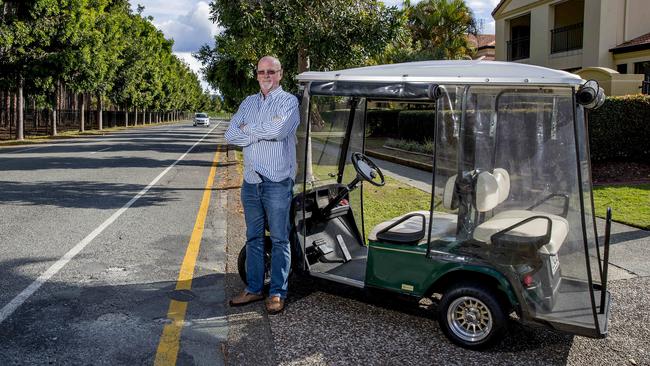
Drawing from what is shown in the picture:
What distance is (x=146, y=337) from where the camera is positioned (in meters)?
4.16

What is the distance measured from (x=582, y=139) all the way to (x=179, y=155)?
1832 cm

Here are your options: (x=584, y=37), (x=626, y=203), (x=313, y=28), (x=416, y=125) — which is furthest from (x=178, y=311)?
(x=584, y=37)

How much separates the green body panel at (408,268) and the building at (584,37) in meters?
12.7

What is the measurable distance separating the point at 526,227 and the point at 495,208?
0.27 meters

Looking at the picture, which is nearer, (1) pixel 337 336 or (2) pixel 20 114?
(1) pixel 337 336

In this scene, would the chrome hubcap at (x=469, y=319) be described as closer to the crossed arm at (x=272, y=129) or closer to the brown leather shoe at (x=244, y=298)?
the brown leather shoe at (x=244, y=298)

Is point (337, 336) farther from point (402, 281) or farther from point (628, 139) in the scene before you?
point (628, 139)

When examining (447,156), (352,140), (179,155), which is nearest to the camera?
(447,156)

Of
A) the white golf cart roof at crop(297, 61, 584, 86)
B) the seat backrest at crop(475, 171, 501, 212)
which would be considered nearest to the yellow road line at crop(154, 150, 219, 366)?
the white golf cart roof at crop(297, 61, 584, 86)

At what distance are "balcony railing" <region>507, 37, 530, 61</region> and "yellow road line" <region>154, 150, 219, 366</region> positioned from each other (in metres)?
21.3

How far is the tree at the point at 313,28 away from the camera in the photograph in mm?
10305

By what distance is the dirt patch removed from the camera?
12080 mm

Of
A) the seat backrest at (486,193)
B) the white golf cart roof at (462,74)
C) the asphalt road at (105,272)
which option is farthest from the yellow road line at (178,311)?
the seat backrest at (486,193)

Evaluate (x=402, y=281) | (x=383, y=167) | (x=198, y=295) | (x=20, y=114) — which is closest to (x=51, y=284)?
(x=198, y=295)
